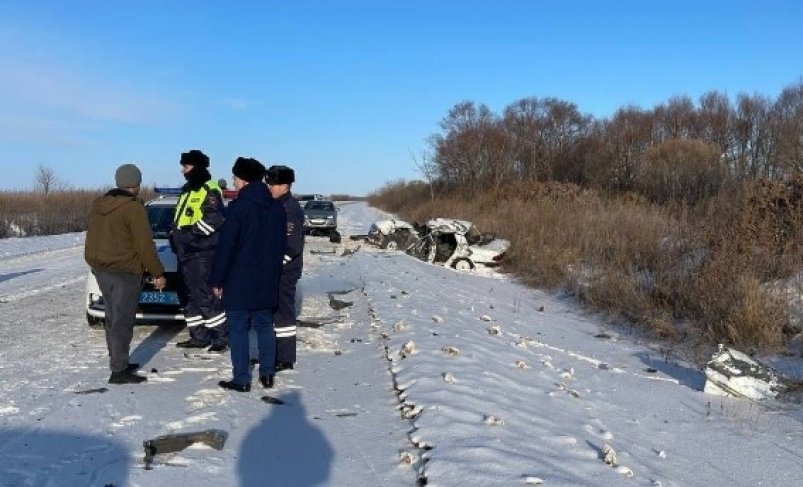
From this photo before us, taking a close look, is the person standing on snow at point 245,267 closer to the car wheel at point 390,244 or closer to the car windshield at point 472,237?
the car windshield at point 472,237

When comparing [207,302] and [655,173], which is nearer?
[207,302]

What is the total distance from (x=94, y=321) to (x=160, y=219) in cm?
202

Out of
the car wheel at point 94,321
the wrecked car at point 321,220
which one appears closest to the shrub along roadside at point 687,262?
the car wheel at point 94,321

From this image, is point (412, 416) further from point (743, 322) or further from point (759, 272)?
point (759, 272)

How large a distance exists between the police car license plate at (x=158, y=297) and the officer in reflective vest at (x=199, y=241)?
1.74 feet

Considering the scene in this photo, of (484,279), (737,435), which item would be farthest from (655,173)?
(737,435)

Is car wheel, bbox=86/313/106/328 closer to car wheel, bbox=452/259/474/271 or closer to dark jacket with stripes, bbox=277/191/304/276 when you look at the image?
dark jacket with stripes, bbox=277/191/304/276

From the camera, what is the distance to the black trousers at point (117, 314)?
20.0 ft

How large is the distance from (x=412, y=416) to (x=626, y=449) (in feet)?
5.59

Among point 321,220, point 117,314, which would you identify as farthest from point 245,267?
point 321,220

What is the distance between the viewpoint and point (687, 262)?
12.0 metres

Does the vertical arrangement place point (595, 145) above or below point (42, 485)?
above

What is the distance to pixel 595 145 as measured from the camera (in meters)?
49.2

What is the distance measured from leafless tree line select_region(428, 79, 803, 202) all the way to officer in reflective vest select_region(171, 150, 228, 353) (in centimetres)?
2131
